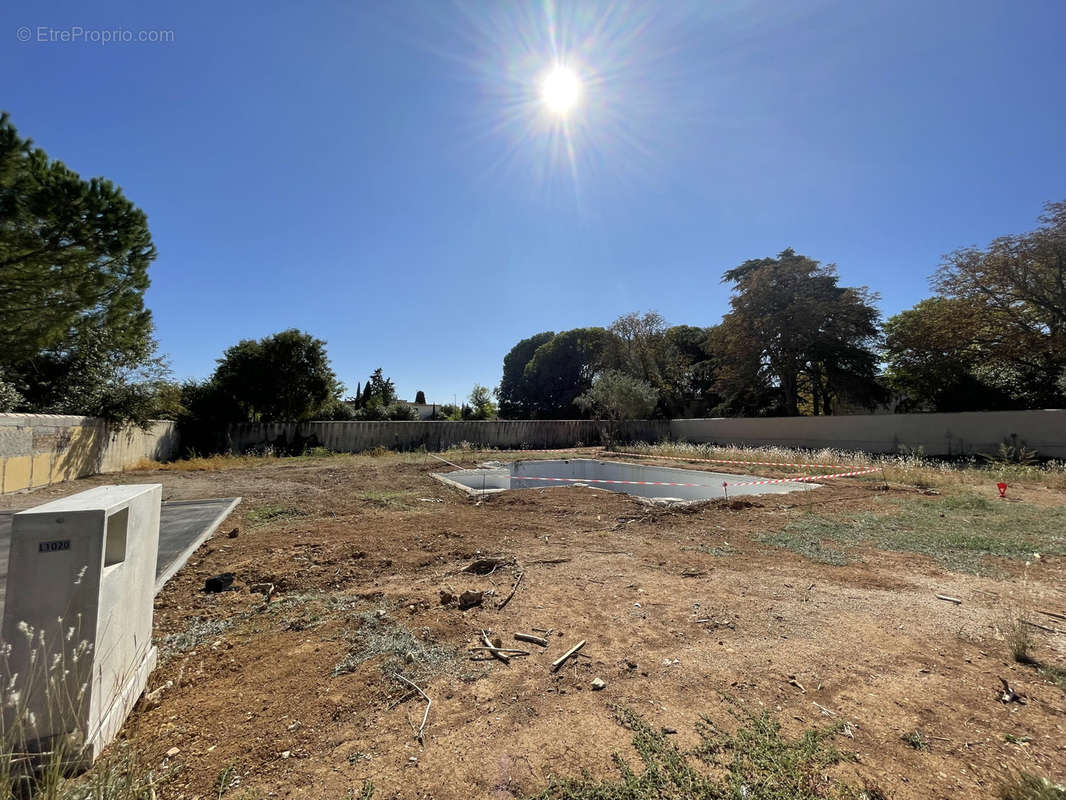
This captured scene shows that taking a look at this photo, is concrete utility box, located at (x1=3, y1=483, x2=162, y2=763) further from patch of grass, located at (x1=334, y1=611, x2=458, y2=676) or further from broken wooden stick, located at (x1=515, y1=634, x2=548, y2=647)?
broken wooden stick, located at (x1=515, y1=634, x2=548, y2=647)

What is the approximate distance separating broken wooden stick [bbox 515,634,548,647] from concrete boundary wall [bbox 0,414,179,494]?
34.7 feet

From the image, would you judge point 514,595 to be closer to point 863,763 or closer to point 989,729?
point 863,763

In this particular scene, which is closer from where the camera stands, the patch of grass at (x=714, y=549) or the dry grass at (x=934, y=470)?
the patch of grass at (x=714, y=549)

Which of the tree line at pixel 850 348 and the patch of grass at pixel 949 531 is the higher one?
the tree line at pixel 850 348

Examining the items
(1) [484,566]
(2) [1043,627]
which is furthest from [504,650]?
(2) [1043,627]

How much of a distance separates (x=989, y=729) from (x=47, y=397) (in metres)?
17.4

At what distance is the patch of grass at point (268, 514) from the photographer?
584cm

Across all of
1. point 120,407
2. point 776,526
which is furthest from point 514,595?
point 120,407

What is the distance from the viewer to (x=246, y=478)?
10.8 meters

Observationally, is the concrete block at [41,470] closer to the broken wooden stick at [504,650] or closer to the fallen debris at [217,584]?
the fallen debris at [217,584]

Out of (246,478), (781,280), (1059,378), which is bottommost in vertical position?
(246,478)

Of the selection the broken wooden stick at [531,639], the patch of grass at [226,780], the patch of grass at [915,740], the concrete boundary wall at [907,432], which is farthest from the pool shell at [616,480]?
the concrete boundary wall at [907,432]

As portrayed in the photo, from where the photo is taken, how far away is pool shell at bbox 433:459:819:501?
9414 mm

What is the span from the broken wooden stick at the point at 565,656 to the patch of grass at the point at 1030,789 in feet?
5.71
